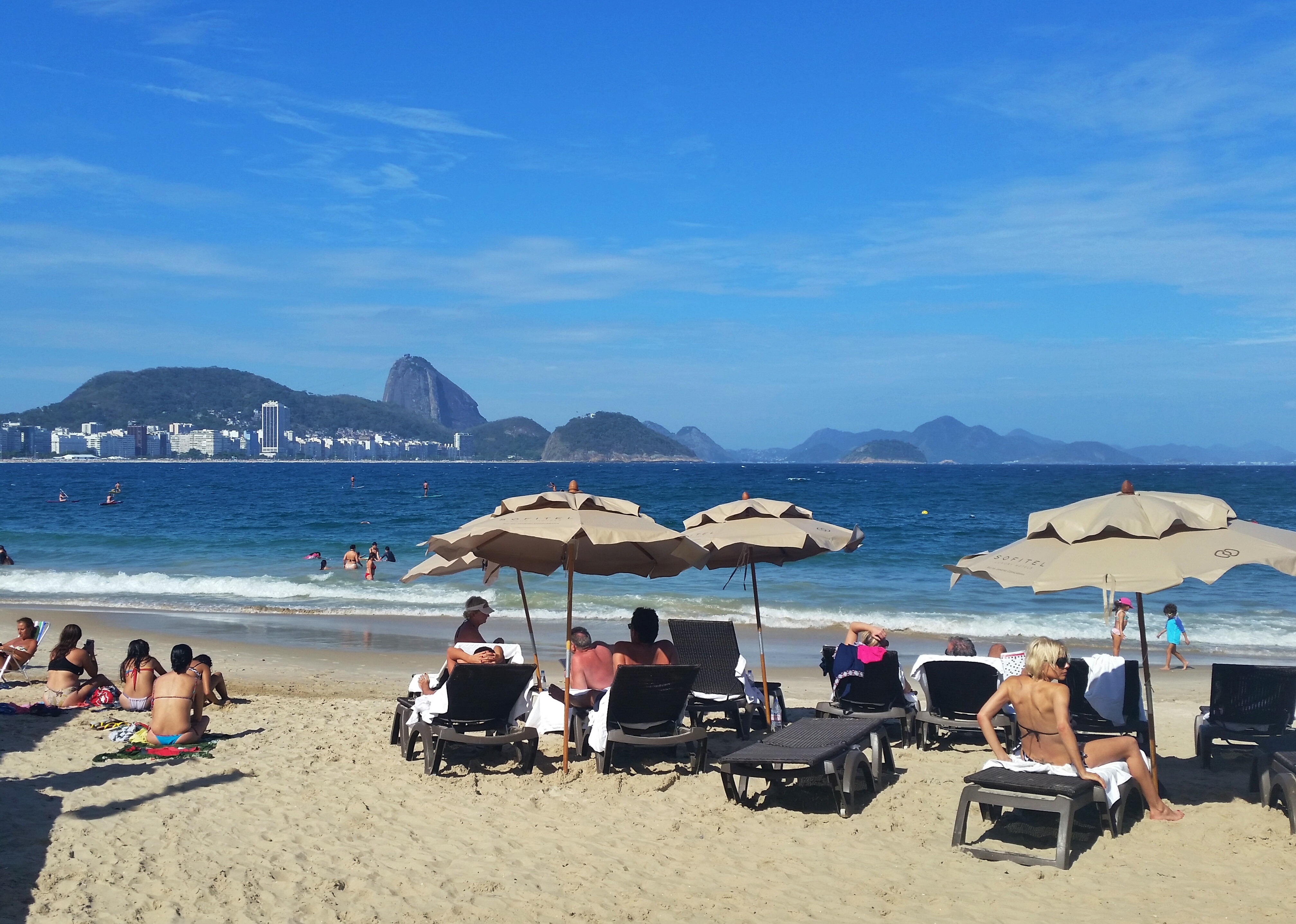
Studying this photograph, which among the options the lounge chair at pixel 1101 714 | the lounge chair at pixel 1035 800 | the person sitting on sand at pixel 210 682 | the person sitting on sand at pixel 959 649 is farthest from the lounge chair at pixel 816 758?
the person sitting on sand at pixel 210 682

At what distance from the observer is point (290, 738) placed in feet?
26.6

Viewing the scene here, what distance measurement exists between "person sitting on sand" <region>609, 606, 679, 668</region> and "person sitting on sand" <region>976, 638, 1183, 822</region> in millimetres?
2587

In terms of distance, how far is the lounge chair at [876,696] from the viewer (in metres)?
8.09

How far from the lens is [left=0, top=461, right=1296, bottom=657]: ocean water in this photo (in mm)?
18609

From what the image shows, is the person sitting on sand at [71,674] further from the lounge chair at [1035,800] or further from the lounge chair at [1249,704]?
the lounge chair at [1249,704]

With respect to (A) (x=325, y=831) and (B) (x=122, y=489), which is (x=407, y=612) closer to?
(A) (x=325, y=831)

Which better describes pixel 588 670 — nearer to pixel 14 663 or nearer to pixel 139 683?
pixel 139 683

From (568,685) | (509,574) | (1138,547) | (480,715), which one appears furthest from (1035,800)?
(509,574)

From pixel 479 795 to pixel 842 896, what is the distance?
8.58 ft

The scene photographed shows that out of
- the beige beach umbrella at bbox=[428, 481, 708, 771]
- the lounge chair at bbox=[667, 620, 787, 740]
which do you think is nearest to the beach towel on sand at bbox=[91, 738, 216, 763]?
the beige beach umbrella at bbox=[428, 481, 708, 771]

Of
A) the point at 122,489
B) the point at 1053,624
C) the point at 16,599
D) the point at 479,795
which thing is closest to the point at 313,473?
the point at 122,489

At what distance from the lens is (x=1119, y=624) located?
48.3ft

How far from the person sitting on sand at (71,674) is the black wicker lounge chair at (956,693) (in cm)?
721

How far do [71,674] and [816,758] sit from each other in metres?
7.07
